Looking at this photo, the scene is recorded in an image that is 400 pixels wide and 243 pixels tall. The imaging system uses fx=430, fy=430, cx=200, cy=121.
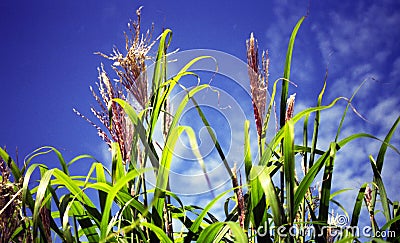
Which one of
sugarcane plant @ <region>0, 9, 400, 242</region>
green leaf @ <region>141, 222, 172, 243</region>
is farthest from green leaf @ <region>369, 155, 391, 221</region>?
green leaf @ <region>141, 222, 172, 243</region>

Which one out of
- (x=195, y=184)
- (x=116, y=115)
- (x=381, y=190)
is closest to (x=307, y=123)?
(x=381, y=190)

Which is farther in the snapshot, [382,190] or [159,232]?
[382,190]

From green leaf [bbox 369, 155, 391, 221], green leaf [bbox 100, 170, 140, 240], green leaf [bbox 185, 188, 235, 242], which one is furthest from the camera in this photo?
green leaf [bbox 369, 155, 391, 221]

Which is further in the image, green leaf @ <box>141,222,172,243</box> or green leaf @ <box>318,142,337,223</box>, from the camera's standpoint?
green leaf @ <box>318,142,337,223</box>

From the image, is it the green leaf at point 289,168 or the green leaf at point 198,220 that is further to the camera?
the green leaf at point 198,220

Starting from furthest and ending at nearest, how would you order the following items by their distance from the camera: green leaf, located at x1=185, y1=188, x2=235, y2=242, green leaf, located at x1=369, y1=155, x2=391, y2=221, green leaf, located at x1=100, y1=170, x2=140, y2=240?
green leaf, located at x1=369, y1=155, x2=391, y2=221 < green leaf, located at x1=185, y1=188, x2=235, y2=242 < green leaf, located at x1=100, y1=170, x2=140, y2=240

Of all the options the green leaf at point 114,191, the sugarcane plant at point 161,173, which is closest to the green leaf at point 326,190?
the sugarcane plant at point 161,173

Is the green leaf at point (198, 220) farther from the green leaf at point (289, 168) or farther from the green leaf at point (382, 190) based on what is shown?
the green leaf at point (382, 190)

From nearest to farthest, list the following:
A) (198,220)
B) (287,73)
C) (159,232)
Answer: (159,232)
(198,220)
(287,73)

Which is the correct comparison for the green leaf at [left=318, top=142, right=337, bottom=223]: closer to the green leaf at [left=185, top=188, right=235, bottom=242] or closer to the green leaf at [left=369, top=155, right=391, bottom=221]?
the green leaf at [left=369, top=155, right=391, bottom=221]

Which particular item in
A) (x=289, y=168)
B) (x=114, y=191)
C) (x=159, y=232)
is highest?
(x=289, y=168)

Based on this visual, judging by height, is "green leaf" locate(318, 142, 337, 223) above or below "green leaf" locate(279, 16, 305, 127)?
below

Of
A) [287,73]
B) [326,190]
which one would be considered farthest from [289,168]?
→ [287,73]

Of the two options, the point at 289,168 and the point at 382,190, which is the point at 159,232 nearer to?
the point at 289,168
